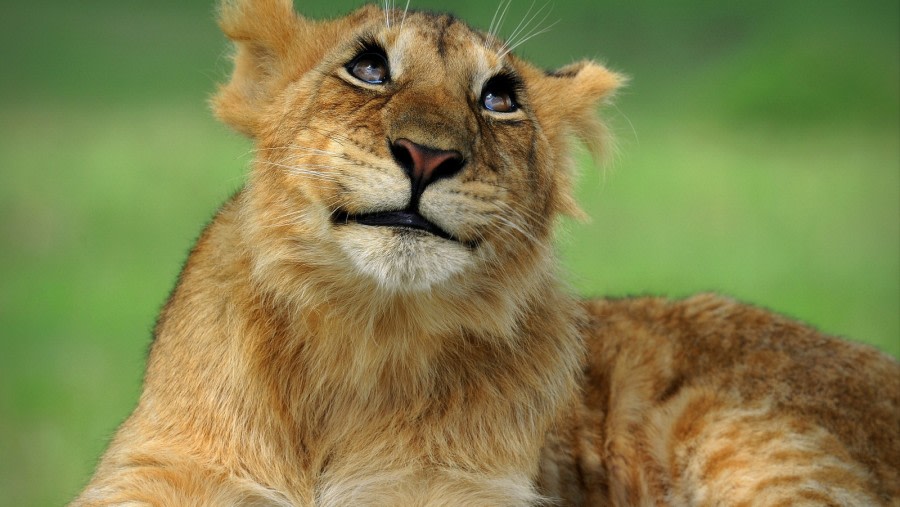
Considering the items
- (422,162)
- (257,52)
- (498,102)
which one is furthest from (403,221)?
(257,52)

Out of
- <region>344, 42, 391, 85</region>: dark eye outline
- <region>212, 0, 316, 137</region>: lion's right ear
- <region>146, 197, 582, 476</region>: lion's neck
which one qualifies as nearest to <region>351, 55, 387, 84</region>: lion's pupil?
<region>344, 42, 391, 85</region>: dark eye outline

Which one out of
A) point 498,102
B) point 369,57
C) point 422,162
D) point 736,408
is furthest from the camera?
point 736,408

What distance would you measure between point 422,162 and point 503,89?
116cm

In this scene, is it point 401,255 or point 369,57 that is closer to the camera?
point 401,255

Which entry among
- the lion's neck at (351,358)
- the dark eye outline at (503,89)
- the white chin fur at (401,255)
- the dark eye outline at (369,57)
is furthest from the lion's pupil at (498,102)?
the white chin fur at (401,255)

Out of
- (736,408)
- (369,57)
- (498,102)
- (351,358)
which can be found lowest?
(736,408)

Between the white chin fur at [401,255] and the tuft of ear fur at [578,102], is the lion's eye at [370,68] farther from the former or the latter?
the tuft of ear fur at [578,102]

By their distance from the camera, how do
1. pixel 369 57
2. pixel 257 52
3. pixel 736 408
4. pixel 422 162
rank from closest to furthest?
pixel 422 162, pixel 369 57, pixel 257 52, pixel 736 408

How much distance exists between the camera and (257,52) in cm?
547

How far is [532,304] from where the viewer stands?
5.22 m

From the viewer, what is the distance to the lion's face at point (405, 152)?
4203 mm

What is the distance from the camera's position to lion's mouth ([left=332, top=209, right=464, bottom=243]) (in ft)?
13.7

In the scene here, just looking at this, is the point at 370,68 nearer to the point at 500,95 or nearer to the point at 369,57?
the point at 369,57

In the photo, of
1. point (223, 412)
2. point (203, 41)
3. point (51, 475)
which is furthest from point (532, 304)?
point (203, 41)
